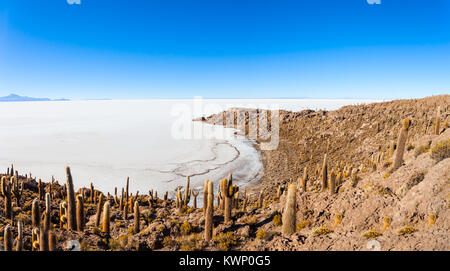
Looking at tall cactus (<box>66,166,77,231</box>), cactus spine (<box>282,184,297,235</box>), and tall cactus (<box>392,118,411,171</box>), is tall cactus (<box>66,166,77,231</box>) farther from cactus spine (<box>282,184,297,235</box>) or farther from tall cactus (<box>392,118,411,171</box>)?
tall cactus (<box>392,118,411,171</box>)

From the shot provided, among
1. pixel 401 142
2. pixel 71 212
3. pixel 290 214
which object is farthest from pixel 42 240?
pixel 401 142

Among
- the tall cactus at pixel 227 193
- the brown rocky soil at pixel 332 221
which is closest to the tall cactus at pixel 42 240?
the brown rocky soil at pixel 332 221

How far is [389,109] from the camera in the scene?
34344 mm

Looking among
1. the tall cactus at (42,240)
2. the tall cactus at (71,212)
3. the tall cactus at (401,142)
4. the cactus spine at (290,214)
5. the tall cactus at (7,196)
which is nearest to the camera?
the tall cactus at (42,240)

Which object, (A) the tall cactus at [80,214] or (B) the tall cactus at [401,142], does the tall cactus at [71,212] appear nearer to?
(A) the tall cactus at [80,214]

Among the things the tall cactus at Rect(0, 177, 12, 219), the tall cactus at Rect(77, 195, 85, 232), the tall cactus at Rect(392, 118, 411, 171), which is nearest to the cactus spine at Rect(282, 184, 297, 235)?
the tall cactus at Rect(392, 118, 411, 171)

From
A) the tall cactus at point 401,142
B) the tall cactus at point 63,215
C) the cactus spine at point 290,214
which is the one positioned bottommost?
the tall cactus at point 63,215

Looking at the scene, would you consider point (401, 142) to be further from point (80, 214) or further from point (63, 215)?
point (63, 215)

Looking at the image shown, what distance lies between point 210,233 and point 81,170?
83.8ft

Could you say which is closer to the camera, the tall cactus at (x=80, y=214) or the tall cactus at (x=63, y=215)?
the tall cactus at (x=80, y=214)

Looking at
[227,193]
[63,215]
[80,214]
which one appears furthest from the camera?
[63,215]

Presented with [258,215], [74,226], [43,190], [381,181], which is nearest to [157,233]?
[74,226]

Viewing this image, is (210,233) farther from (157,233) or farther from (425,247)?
(425,247)
